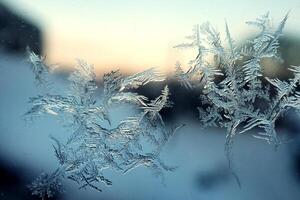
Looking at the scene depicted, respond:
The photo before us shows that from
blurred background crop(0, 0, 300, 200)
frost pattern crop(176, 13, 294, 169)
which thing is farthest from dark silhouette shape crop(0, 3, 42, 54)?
frost pattern crop(176, 13, 294, 169)

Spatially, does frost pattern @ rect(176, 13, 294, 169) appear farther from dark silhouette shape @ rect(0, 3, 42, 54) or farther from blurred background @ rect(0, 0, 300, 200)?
dark silhouette shape @ rect(0, 3, 42, 54)

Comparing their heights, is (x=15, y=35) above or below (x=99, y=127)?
above

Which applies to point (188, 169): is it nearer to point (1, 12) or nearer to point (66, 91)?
point (66, 91)

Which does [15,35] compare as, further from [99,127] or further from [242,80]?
[242,80]

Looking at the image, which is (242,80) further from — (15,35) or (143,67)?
(15,35)

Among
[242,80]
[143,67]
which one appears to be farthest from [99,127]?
[242,80]

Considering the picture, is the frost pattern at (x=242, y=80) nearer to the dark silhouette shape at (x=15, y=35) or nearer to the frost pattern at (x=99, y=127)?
the frost pattern at (x=99, y=127)
